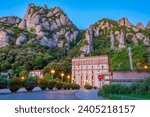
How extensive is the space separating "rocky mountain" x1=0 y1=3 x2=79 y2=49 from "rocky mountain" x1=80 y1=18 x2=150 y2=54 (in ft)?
31.8

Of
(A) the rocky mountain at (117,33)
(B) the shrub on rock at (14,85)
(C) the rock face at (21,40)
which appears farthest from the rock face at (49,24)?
(B) the shrub on rock at (14,85)

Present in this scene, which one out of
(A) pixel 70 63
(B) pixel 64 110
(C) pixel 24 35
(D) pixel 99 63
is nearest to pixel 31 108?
(B) pixel 64 110

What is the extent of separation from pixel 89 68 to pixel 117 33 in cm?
2178

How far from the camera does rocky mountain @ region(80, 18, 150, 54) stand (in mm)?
102394

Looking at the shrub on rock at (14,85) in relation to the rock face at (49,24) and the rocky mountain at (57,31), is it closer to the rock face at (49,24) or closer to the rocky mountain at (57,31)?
the rocky mountain at (57,31)

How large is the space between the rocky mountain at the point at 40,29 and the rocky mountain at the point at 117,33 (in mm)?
9704

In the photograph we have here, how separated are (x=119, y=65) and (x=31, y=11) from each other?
97.1 m

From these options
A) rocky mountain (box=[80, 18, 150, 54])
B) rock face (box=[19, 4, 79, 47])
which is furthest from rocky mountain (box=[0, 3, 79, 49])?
rocky mountain (box=[80, 18, 150, 54])

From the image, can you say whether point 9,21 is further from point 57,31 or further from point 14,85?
point 14,85

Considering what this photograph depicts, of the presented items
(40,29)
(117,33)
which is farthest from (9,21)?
(117,33)

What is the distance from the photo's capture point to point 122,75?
955 inches

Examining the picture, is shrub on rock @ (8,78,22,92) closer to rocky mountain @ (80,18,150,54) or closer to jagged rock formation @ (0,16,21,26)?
rocky mountain @ (80,18,150,54)

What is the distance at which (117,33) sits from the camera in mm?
112188

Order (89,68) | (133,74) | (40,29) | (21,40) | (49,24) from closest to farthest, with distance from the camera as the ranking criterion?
(133,74) < (89,68) < (21,40) < (40,29) < (49,24)
